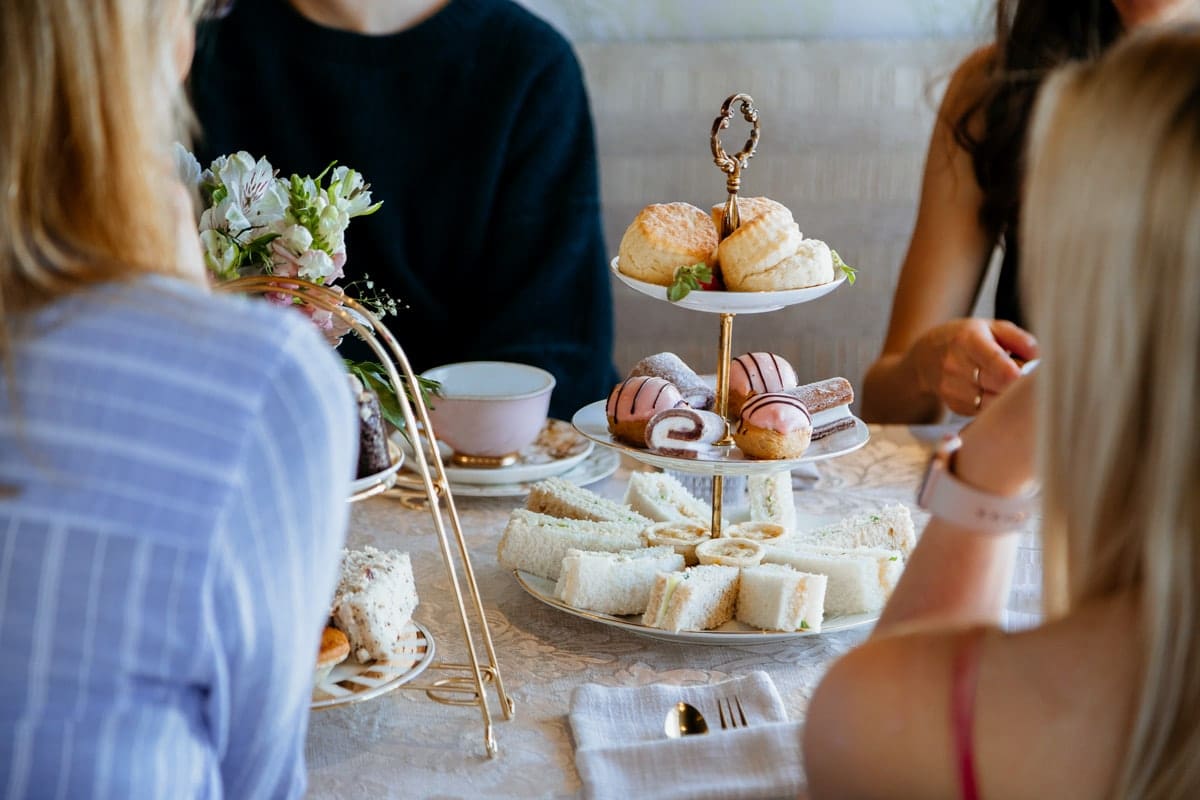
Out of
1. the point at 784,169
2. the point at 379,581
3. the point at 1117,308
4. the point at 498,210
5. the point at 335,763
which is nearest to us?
the point at 1117,308

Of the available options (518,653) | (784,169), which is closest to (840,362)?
(784,169)

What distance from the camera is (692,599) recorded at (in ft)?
3.69

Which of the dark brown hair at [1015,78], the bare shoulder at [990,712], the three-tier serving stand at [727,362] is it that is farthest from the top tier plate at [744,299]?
the dark brown hair at [1015,78]

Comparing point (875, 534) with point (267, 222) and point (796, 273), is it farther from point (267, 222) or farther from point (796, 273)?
point (267, 222)

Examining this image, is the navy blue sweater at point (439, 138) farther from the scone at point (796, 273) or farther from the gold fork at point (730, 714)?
the gold fork at point (730, 714)

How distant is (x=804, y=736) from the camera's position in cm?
71

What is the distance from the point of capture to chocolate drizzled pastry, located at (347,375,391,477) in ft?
3.49

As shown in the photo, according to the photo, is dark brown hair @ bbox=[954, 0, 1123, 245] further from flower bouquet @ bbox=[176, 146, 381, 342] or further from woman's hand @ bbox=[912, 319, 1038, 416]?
flower bouquet @ bbox=[176, 146, 381, 342]

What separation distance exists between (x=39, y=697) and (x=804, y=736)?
16.5 inches

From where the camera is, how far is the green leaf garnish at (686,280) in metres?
1.17

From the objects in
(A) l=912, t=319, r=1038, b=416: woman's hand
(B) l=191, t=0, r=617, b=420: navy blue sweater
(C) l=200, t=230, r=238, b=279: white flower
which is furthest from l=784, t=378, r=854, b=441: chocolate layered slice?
(B) l=191, t=0, r=617, b=420: navy blue sweater

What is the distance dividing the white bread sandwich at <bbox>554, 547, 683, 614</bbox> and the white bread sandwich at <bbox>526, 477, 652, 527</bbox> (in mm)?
147

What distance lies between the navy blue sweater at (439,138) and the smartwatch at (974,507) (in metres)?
1.48

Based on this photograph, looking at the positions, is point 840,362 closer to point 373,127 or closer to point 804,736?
point 373,127
